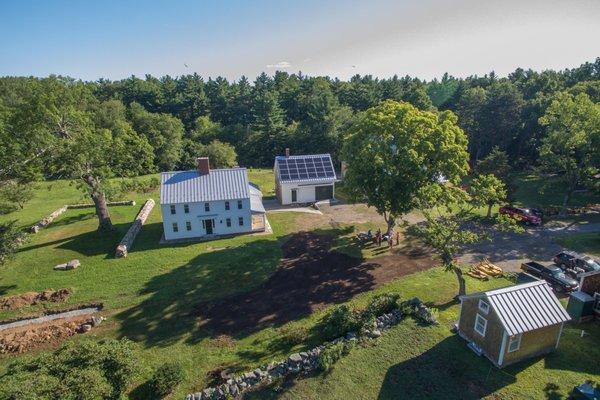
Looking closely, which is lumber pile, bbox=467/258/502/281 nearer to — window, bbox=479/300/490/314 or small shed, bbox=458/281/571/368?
small shed, bbox=458/281/571/368

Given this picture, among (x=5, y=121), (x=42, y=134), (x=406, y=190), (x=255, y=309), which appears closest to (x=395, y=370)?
(x=255, y=309)

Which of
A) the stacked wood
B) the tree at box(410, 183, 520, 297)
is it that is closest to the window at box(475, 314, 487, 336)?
the tree at box(410, 183, 520, 297)

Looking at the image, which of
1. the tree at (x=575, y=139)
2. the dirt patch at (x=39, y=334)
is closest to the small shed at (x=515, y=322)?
the dirt patch at (x=39, y=334)

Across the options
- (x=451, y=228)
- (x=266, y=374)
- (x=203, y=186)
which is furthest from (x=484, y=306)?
(x=203, y=186)

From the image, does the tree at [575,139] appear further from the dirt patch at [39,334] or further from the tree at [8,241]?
the tree at [8,241]

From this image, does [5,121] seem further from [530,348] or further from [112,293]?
[530,348]

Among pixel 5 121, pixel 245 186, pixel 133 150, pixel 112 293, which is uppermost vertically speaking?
pixel 5 121
